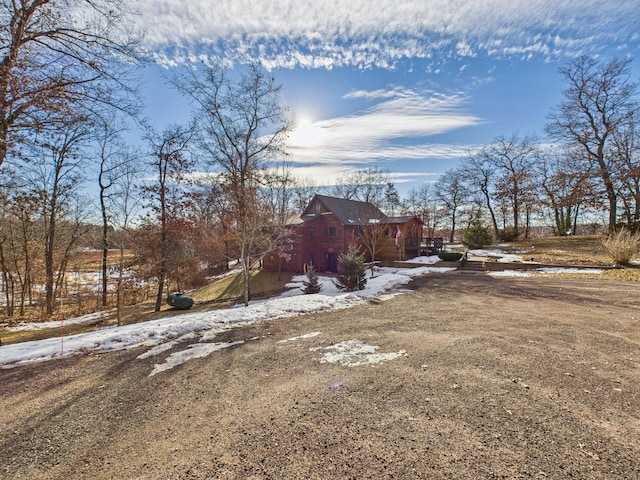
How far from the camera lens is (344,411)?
3.11 m

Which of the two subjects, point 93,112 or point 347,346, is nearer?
point 347,346

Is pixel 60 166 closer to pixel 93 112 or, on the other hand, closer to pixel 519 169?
pixel 93 112

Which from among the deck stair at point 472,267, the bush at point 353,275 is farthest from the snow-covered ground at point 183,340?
the deck stair at point 472,267

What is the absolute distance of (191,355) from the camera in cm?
513

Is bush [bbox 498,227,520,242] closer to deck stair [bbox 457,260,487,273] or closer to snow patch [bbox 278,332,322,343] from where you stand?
deck stair [bbox 457,260,487,273]

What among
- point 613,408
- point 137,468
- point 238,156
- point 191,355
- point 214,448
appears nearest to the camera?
point 137,468

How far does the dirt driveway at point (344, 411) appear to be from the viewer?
2373 mm

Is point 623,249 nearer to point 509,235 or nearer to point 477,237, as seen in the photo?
point 477,237

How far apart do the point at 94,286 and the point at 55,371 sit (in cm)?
1875

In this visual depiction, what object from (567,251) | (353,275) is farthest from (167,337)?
(567,251)

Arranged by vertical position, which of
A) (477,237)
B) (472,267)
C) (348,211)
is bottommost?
(472,267)

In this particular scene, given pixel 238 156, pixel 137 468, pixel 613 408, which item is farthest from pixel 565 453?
pixel 238 156

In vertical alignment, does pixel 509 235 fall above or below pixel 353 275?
above

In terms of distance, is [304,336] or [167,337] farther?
[167,337]
